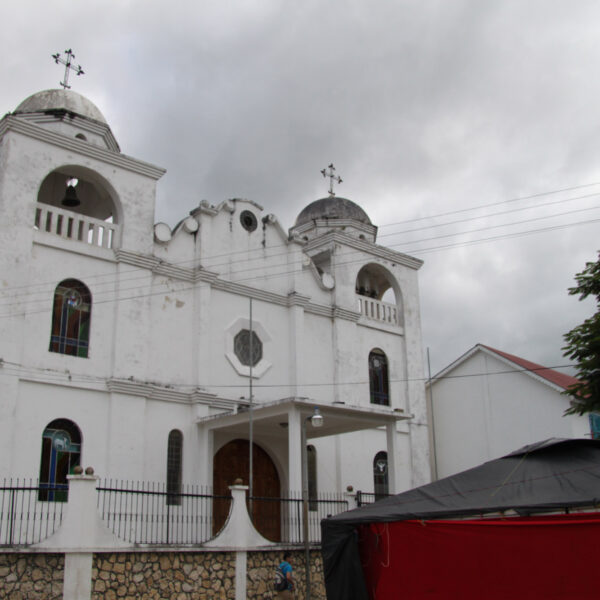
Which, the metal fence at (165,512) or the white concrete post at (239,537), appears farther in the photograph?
the metal fence at (165,512)

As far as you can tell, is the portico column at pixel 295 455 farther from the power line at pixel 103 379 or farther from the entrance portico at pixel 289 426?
the power line at pixel 103 379

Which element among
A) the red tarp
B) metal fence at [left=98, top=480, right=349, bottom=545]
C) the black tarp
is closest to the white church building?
metal fence at [left=98, top=480, right=349, bottom=545]

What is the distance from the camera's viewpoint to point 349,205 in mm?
26281

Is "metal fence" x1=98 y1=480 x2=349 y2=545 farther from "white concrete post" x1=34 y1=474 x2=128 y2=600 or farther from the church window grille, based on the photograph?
the church window grille

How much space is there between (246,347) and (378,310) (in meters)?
5.83

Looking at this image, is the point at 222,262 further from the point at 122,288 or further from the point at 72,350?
the point at 72,350

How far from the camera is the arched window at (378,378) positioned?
75.8 ft

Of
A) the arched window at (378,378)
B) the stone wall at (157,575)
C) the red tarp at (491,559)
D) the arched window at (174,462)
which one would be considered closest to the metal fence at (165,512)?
the arched window at (174,462)

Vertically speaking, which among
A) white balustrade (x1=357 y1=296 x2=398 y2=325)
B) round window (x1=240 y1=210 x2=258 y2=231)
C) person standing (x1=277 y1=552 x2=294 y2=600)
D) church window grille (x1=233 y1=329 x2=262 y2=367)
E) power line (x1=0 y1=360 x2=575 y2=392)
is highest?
round window (x1=240 y1=210 x2=258 y2=231)

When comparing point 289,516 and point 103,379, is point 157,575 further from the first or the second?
point 103,379

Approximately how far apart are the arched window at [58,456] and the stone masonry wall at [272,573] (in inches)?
168

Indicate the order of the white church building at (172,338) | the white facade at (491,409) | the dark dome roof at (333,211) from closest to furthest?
the white church building at (172,338) < the white facade at (491,409) < the dark dome roof at (333,211)

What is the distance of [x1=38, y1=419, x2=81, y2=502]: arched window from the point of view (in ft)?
51.2

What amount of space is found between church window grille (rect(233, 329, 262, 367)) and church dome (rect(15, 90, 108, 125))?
688 centimetres
